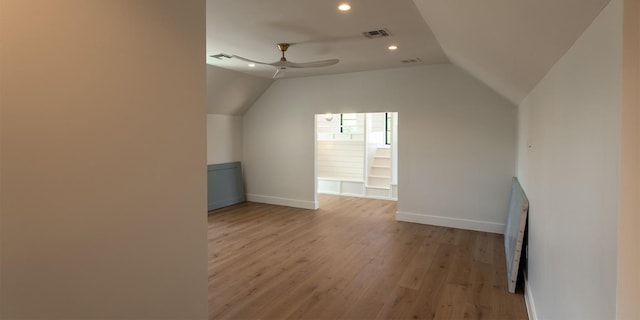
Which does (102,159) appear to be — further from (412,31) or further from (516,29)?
(412,31)

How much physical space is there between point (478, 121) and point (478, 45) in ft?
9.27

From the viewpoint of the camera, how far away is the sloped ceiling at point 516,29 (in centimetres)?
135

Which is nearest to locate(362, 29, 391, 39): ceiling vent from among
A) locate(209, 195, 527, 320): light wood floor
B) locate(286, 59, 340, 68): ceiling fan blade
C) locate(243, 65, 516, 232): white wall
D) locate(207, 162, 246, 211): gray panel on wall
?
locate(286, 59, 340, 68): ceiling fan blade

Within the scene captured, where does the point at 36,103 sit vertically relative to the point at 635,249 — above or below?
above

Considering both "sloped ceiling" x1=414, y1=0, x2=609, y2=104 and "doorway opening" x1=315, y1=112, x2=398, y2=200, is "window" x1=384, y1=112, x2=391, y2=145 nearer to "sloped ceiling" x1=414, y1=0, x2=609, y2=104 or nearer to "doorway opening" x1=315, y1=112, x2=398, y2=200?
"doorway opening" x1=315, y1=112, x2=398, y2=200

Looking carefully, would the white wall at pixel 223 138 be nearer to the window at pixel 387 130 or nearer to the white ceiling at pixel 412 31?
the white ceiling at pixel 412 31

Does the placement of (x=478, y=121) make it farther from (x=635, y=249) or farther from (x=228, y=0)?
(x=635, y=249)

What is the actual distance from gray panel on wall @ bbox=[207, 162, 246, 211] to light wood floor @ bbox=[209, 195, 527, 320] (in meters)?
1.06

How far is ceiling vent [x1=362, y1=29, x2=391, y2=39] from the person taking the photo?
364cm

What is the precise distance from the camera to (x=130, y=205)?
1357 mm

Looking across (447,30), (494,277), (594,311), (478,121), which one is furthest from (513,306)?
(478,121)

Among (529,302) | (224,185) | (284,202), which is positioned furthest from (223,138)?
(529,302)

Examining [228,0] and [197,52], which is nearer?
[197,52]

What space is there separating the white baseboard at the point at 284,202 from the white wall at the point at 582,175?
15.7 feet
